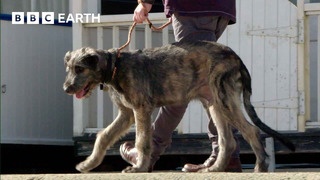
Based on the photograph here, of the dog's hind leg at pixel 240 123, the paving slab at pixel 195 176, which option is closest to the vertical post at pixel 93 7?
the dog's hind leg at pixel 240 123

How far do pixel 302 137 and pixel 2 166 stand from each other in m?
3.64

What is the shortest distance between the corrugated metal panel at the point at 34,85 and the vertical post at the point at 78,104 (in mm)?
964

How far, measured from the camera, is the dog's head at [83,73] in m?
7.37

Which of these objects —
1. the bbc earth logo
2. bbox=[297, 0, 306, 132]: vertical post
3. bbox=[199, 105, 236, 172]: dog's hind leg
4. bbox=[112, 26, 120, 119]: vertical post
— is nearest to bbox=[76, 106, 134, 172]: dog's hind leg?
bbox=[199, 105, 236, 172]: dog's hind leg

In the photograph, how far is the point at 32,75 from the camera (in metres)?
12.1

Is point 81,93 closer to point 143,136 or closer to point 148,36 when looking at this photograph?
point 143,136

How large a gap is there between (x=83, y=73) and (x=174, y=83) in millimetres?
657

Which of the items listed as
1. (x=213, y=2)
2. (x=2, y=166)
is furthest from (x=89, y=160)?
(x=2, y=166)

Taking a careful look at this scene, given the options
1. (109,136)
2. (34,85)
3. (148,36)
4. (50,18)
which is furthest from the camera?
(50,18)

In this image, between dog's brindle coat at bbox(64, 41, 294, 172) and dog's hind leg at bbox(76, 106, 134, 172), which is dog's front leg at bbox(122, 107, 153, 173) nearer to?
dog's brindle coat at bbox(64, 41, 294, 172)

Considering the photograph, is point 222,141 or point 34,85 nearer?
point 222,141

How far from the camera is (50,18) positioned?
1241 cm

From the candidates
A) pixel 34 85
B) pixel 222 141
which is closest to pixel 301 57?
pixel 222 141

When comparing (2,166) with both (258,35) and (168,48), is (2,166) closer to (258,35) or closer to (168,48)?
(258,35)
